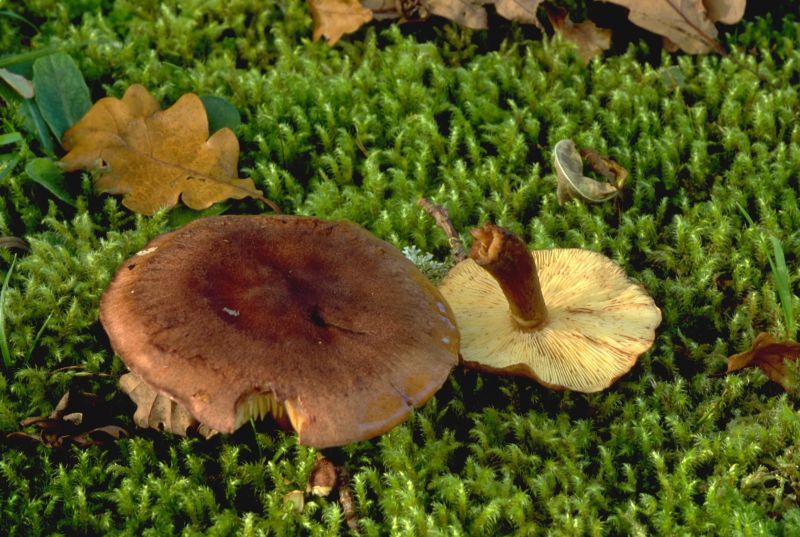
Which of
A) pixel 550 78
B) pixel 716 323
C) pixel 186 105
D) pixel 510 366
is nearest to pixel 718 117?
pixel 550 78

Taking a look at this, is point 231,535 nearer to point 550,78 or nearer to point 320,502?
point 320,502

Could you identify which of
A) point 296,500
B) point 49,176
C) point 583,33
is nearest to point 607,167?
point 583,33

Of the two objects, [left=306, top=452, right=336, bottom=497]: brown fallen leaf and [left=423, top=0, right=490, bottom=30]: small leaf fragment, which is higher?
[left=423, top=0, right=490, bottom=30]: small leaf fragment

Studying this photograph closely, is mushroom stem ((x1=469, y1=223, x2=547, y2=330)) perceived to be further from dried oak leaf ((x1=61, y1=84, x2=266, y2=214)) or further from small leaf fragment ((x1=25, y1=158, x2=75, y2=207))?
small leaf fragment ((x1=25, y1=158, x2=75, y2=207))

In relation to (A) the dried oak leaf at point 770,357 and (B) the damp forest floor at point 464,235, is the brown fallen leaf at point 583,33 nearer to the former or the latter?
(B) the damp forest floor at point 464,235

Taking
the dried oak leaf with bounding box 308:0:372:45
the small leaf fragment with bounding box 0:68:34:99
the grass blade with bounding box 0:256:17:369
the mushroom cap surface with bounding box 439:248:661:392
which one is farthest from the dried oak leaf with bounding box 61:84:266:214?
the mushroom cap surface with bounding box 439:248:661:392

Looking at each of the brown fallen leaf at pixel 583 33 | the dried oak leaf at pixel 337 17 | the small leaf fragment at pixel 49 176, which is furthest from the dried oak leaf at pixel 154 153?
the brown fallen leaf at pixel 583 33
